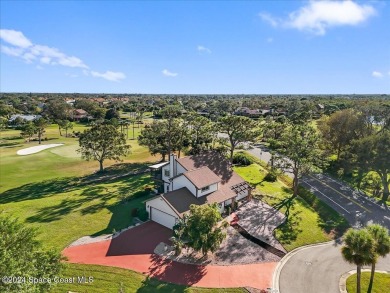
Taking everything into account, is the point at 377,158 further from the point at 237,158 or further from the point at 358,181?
the point at 237,158

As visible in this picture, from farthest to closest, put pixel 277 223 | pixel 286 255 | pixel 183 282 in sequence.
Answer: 1. pixel 277 223
2. pixel 286 255
3. pixel 183 282

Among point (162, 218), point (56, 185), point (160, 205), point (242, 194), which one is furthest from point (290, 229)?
point (56, 185)

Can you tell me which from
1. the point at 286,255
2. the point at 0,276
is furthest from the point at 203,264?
the point at 0,276

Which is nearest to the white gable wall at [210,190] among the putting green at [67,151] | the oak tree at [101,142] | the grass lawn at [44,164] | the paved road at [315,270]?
the paved road at [315,270]

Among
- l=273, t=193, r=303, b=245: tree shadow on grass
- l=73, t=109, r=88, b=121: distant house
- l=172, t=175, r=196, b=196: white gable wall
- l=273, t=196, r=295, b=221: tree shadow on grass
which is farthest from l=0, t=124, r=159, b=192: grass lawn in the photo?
l=73, t=109, r=88, b=121: distant house

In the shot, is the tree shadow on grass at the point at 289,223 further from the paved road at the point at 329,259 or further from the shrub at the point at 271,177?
the shrub at the point at 271,177

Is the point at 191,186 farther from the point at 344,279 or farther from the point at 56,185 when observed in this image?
the point at 56,185
